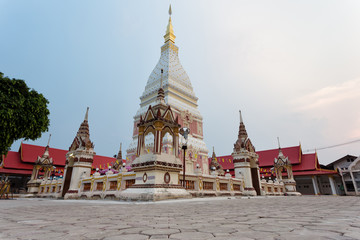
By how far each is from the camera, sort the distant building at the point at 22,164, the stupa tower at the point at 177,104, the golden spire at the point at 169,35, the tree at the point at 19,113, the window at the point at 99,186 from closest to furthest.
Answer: the tree at the point at 19,113 → the window at the point at 99,186 → the stupa tower at the point at 177,104 → the distant building at the point at 22,164 → the golden spire at the point at 169,35

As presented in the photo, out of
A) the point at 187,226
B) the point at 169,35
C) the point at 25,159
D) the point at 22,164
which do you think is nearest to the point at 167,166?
the point at 187,226

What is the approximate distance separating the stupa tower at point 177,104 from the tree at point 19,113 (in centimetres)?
1157

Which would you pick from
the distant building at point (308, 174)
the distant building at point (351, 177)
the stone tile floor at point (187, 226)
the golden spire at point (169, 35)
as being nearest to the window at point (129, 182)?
the stone tile floor at point (187, 226)

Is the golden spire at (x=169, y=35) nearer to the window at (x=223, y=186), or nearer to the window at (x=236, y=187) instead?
the window at (x=236, y=187)

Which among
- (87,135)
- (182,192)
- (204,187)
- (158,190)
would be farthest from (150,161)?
(87,135)

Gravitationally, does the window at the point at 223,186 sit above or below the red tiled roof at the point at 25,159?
below

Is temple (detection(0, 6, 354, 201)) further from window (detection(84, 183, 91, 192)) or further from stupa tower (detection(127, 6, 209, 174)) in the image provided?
stupa tower (detection(127, 6, 209, 174))

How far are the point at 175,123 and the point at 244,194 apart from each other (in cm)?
953

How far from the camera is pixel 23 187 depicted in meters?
29.8

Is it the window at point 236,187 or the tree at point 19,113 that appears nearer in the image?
the tree at point 19,113

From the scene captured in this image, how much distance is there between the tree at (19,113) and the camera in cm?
1430

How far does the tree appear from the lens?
1430cm

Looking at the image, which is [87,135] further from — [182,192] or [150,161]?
[182,192]

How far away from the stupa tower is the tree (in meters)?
11.6
